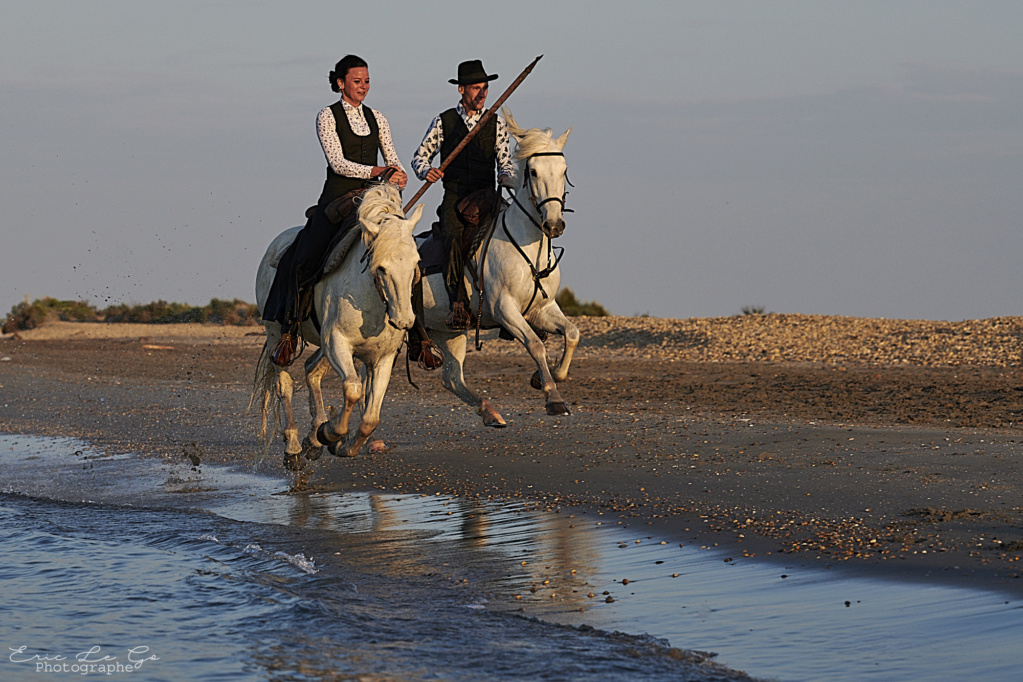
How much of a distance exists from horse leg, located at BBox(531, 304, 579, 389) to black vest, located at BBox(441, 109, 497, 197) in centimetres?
135

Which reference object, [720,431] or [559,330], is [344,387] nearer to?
[559,330]

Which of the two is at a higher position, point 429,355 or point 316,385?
point 429,355

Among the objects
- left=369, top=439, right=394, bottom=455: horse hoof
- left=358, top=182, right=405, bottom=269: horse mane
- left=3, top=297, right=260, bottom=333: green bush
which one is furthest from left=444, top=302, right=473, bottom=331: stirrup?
left=3, top=297, right=260, bottom=333: green bush

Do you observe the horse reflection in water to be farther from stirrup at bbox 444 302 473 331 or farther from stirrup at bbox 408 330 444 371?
stirrup at bbox 444 302 473 331

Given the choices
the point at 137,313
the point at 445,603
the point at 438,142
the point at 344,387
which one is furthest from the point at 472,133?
the point at 137,313

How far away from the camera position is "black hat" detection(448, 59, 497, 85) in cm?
1062

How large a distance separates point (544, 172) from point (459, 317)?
59.4 inches

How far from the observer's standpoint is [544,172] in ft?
32.2

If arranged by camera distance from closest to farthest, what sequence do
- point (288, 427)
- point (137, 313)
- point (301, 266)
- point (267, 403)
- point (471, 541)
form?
point (471, 541)
point (301, 266)
point (288, 427)
point (267, 403)
point (137, 313)

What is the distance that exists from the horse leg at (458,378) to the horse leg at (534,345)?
0.46m

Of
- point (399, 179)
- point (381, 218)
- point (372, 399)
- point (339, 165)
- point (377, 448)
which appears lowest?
point (377, 448)

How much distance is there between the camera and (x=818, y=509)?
8.30 m

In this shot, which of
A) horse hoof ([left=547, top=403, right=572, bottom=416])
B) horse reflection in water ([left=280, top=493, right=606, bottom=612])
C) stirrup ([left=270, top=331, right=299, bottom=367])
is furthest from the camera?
stirrup ([left=270, top=331, right=299, bottom=367])

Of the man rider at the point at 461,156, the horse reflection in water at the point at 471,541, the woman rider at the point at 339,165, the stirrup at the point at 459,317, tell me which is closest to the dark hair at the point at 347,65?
the woman rider at the point at 339,165
